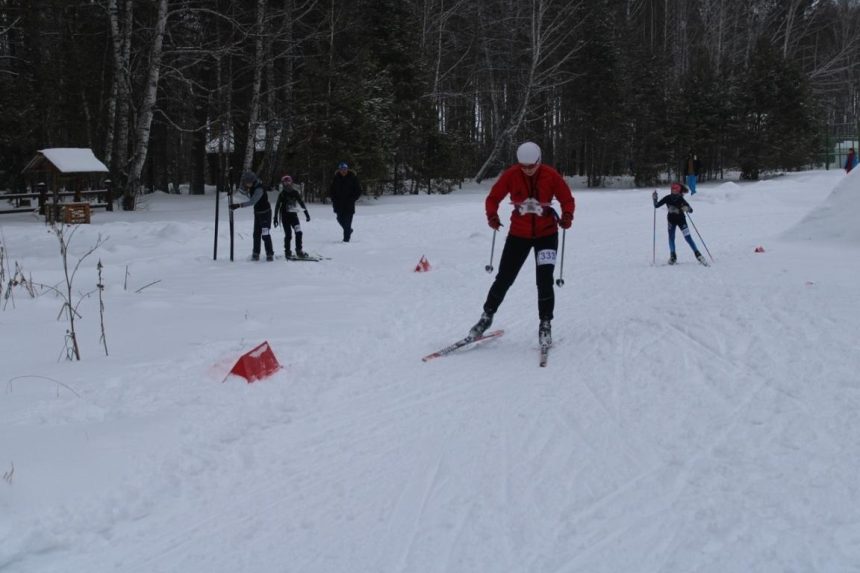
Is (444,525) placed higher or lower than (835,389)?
lower

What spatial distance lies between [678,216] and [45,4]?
80.4 feet

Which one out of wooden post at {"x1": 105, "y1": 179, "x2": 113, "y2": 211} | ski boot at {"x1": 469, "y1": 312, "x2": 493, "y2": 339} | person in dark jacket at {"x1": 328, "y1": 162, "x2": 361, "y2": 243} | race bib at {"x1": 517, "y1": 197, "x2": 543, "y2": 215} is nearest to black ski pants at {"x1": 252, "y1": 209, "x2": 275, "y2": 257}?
person in dark jacket at {"x1": 328, "y1": 162, "x2": 361, "y2": 243}

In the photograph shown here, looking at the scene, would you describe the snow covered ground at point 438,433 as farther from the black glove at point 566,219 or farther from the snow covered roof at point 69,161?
the snow covered roof at point 69,161

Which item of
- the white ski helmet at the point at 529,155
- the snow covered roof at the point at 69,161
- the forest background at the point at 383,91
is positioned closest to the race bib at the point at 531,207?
the white ski helmet at the point at 529,155

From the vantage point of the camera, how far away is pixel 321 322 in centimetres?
795

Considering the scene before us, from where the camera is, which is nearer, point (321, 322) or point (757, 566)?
point (757, 566)

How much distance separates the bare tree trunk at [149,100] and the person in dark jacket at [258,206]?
29.9 ft

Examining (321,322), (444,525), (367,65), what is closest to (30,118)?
(367,65)

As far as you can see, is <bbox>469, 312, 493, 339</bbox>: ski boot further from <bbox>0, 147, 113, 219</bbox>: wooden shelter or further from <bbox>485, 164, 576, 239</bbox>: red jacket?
<bbox>0, 147, 113, 219</bbox>: wooden shelter

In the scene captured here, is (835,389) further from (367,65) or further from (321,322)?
(367,65)

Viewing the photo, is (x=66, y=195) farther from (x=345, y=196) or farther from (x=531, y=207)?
(x=531, y=207)

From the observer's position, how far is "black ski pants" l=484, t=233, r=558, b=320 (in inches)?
253

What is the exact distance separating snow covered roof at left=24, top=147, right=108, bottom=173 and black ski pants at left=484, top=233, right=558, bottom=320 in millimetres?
16449

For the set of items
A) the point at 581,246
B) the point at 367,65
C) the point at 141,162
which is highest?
the point at 367,65
